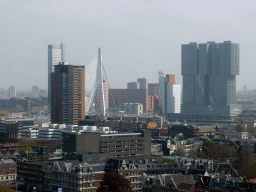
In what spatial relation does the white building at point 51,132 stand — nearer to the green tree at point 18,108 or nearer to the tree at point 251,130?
the tree at point 251,130

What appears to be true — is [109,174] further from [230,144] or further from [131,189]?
[230,144]

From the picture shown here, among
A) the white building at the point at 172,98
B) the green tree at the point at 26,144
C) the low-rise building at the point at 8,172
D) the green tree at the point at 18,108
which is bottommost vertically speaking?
the low-rise building at the point at 8,172

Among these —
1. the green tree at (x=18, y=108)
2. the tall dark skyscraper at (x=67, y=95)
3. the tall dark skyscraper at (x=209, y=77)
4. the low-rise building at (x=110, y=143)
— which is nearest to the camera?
the low-rise building at (x=110, y=143)

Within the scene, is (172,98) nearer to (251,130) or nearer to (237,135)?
(251,130)

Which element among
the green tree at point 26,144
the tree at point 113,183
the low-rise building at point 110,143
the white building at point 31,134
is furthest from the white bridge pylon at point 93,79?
the tree at point 113,183

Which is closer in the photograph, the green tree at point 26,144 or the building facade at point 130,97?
the green tree at point 26,144

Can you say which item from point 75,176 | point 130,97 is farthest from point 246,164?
point 130,97

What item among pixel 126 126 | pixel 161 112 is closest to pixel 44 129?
pixel 126 126

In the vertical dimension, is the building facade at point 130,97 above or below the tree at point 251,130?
above
